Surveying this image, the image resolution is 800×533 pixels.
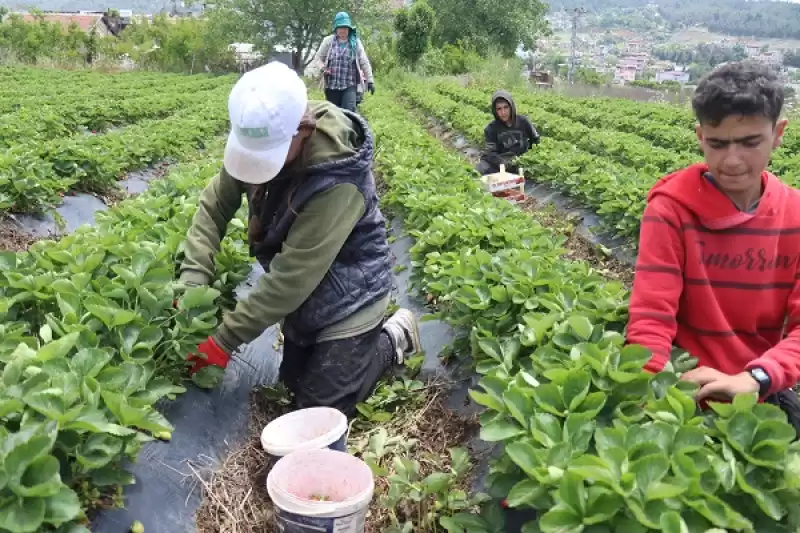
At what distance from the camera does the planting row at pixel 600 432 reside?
5.32 feet

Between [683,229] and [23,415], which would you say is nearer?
[23,415]

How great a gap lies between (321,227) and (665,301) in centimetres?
141

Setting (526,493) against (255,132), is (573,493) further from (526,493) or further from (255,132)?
(255,132)

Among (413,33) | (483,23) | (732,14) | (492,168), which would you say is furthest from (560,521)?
(732,14)

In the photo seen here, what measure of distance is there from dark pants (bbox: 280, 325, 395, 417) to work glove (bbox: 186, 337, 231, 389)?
0.49 metres

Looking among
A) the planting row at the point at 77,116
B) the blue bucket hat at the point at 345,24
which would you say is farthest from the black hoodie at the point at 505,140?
the planting row at the point at 77,116

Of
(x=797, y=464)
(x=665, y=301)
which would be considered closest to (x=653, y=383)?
(x=665, y=301)

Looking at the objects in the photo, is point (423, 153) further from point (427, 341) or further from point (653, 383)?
point (653, 383)

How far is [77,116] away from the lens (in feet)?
36.6

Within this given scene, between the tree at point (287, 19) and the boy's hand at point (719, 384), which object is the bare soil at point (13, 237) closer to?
the boy's hand at point (719, 384)

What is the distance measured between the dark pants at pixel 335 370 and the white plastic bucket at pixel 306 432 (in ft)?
1.55

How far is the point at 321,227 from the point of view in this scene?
118 inches

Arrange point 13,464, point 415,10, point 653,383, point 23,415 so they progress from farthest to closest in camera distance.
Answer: point 415,10 < point 653,383 < point 23,415 < point 13,464

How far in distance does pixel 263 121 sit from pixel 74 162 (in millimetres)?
4816
